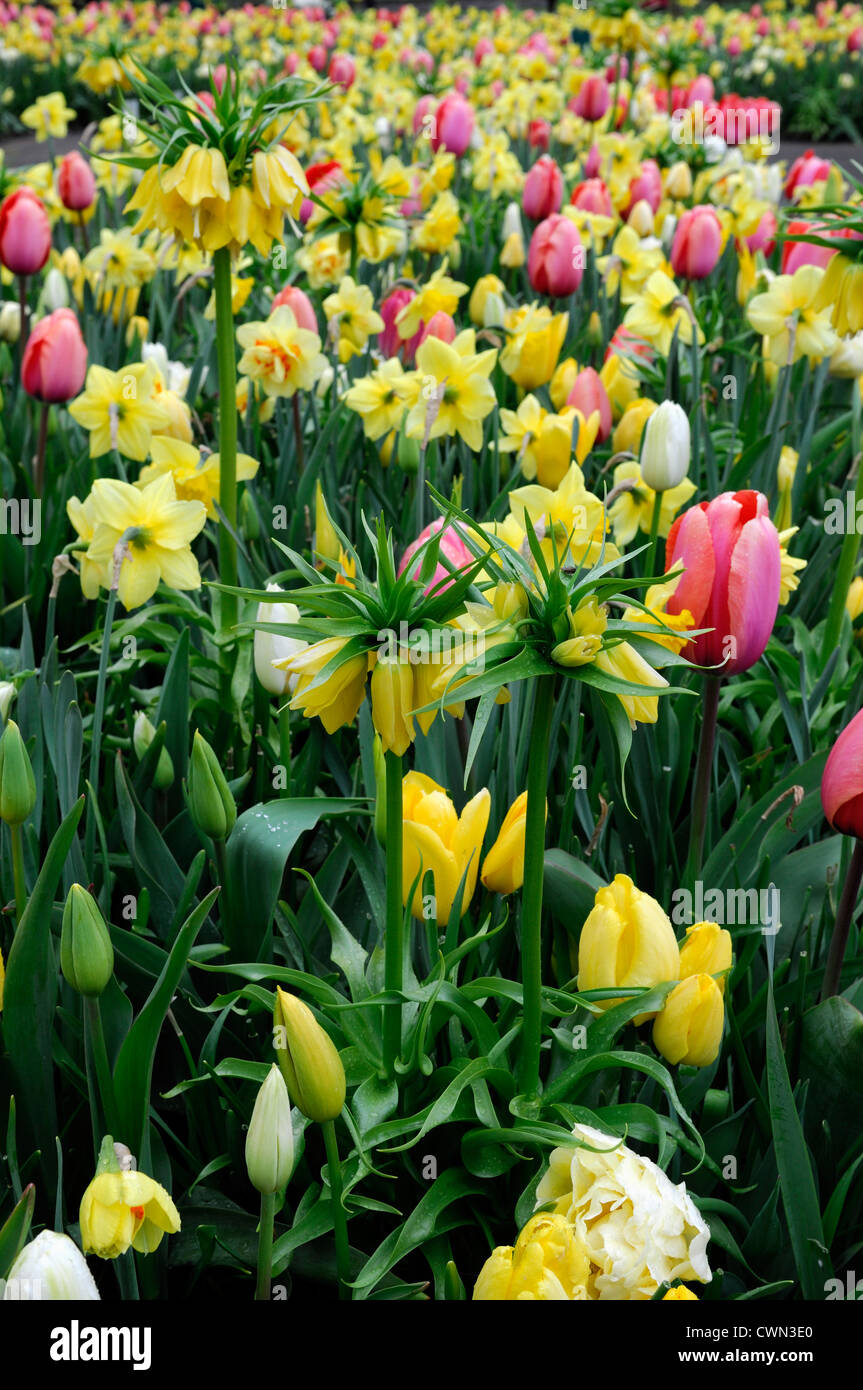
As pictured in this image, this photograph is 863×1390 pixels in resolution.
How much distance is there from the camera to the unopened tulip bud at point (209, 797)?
121 cm

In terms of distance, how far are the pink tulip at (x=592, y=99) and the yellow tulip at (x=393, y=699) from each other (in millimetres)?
4338

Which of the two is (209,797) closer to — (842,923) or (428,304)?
(842,923)

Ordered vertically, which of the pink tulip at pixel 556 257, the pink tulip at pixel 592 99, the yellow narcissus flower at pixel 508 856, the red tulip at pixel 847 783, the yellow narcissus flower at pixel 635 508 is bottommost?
the yellow narcissus flower at pixel 508 856

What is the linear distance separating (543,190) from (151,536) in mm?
2379

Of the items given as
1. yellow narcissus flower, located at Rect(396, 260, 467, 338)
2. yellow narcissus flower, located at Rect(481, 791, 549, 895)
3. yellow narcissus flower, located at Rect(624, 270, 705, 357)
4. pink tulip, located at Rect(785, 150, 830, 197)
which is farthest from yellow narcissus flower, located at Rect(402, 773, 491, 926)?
pink tulip, located at Rect(785, 150, 830, 197)

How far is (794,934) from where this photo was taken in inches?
55.8

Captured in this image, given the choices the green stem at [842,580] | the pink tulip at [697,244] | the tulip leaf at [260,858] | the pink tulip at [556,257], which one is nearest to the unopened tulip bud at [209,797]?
the tulip leaf at [260,858]

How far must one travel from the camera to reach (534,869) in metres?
0.94

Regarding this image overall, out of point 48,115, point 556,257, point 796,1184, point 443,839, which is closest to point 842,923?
point 796,1184

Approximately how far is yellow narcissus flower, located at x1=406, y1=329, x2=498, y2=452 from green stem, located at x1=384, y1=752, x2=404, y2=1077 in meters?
0.99

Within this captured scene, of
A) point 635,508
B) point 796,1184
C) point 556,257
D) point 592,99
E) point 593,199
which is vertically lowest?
point 796,1184

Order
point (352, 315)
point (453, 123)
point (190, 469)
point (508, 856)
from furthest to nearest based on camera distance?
point (453, 123) → point (352, 315) → point (190, 469) → point (508, 856)

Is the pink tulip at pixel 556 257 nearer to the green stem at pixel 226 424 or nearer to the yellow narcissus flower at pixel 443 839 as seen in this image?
the green stem at pixel 226 424

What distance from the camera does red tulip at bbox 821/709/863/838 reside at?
1110mm
